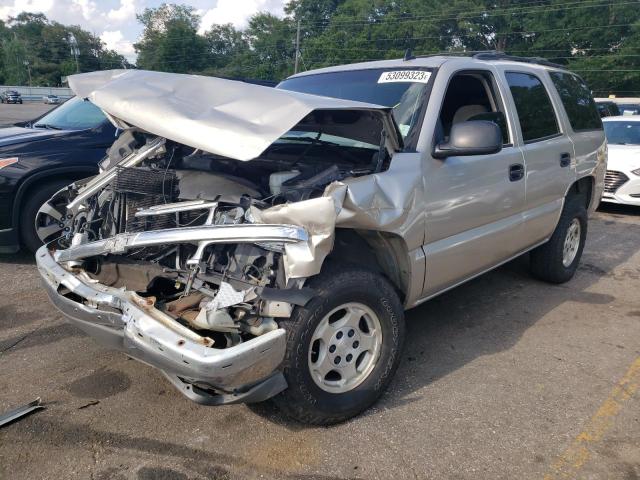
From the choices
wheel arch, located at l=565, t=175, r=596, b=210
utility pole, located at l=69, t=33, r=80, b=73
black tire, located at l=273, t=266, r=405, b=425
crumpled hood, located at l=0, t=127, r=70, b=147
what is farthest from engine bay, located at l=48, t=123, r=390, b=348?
utility pole, located at l=69, t=33, r=80, b=73

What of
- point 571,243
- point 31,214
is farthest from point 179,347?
point 571,243

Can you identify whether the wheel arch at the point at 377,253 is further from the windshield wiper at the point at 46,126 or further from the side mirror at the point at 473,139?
the windshield wiper at the point at 46,126

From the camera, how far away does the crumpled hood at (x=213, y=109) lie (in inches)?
94.8

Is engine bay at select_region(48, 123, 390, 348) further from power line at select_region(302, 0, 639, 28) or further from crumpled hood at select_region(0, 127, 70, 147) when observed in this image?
power line at select_region(302, 0, 639, 28)

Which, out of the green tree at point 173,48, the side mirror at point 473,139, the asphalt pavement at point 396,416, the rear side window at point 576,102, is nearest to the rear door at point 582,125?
the rear side window at point 576,102

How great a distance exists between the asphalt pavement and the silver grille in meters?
5.31

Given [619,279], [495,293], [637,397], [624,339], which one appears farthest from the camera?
[619,279]

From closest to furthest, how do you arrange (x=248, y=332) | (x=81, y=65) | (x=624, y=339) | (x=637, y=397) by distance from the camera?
(x=248, y=332) → (x=637, y=397) → (x=624, y=339) → (x=81, y=65)

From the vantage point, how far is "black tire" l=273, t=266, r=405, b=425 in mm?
2482

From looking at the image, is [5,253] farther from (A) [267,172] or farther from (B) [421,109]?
(B) [421,109]

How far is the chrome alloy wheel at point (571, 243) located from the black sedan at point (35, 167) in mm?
4754

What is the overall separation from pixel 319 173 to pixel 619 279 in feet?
13.6

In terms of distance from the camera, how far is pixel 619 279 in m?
5.51

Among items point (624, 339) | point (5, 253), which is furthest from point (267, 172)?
point (5, 253)
